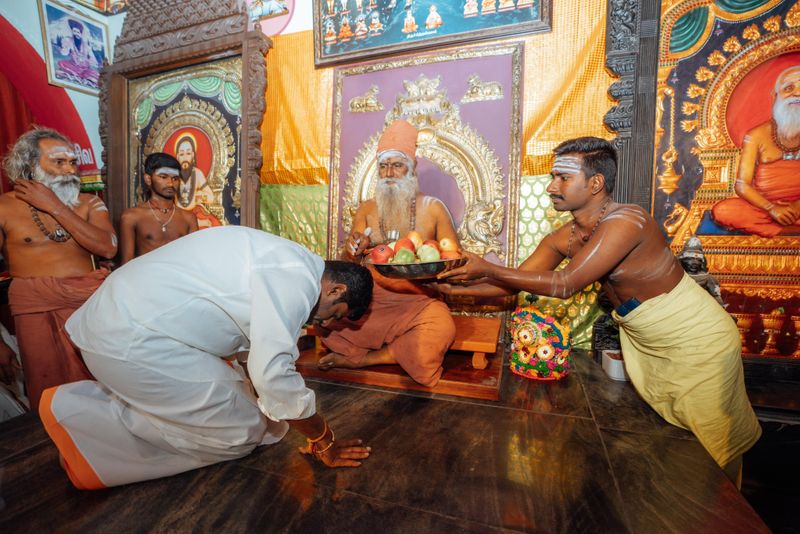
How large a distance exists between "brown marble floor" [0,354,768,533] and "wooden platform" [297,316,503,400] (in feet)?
1.12

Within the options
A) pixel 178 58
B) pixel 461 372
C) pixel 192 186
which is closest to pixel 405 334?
pixel 461 372

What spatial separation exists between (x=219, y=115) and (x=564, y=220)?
439 centimetres

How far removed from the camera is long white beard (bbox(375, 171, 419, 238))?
3.84 m

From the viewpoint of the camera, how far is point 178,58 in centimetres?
504

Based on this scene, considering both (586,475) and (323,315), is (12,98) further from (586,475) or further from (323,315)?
(586,475)

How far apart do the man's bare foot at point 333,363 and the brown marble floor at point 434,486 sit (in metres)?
0.66

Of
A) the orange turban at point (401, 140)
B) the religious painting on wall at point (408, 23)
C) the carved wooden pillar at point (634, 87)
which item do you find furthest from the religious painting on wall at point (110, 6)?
the carved wooden pillar at point (634, 87)

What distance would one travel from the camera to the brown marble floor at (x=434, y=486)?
5.62ft

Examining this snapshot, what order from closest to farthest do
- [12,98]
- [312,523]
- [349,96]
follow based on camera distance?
[312,523]
[349,96]
[12,98]

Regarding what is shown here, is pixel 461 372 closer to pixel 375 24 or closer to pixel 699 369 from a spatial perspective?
pixel 699 369

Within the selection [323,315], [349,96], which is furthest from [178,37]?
[323,315]

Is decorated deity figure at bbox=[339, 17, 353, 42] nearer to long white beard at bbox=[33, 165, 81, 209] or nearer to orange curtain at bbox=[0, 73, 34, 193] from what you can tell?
long white beard at bbox=[33, 165, 81, 209]

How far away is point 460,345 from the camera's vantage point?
125 inches

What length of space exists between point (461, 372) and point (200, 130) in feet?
14.9
